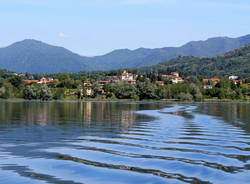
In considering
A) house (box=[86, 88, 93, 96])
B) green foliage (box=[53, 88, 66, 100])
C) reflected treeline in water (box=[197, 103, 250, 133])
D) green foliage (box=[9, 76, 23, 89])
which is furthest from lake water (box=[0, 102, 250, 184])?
green foliage (box=[9, 76, 23, 89])

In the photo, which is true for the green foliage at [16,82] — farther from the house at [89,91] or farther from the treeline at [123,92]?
the house at [89,91]

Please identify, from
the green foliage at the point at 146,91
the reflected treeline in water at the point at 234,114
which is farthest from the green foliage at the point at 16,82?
the reflected treeline in water at the point at 234,114

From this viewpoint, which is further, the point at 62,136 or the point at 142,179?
the point at 62,136

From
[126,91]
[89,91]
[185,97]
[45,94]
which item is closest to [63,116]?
[45,94]

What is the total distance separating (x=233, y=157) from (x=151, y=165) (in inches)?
175

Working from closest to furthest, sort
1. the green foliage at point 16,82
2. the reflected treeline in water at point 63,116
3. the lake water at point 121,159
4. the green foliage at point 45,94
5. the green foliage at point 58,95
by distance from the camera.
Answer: the lake water at point 121,159 → the reflected treeline in water at point 63,116 → the green foliage at point 45,94 → the green foliage at point 58,95 → the green foliage at point 16,82

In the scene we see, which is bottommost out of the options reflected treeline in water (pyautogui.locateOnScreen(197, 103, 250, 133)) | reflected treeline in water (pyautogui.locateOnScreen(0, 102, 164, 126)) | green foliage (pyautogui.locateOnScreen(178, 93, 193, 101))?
reflected treeline in water (pyautogui.locateOnScreen(197, 103, 250, 133))

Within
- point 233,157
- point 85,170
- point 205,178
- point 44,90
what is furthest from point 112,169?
point 44,90

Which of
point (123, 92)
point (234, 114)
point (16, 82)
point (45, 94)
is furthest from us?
point (16, 82)

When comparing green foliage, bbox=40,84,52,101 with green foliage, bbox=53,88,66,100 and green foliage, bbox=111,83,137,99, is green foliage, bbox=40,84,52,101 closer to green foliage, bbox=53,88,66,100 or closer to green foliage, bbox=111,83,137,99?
green foliage, bbox=53,88,66,100

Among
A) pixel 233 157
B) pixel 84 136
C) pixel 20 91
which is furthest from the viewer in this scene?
pixel 20 91

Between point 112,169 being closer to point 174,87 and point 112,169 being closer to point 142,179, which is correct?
point 142,179

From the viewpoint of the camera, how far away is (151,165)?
50.3ft

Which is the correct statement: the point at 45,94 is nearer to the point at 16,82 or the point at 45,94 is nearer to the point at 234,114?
the point at 16,82
